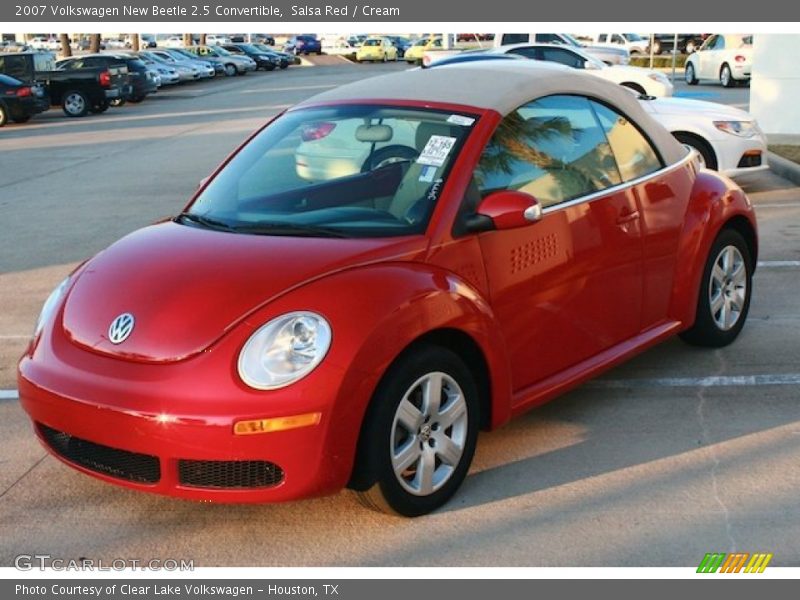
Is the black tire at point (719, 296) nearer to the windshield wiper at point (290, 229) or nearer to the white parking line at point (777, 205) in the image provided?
the windshield wiper at point (290, 229)

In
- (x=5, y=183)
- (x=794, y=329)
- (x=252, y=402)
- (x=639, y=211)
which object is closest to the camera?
(x=252, y=402)

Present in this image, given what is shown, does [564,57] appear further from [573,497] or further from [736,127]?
[573,497]

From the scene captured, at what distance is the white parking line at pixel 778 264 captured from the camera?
8.32m

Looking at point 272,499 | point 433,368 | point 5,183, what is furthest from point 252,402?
point 5,183

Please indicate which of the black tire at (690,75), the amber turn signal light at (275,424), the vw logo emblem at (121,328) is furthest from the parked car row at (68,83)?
the amber turn signal light at (275,424)

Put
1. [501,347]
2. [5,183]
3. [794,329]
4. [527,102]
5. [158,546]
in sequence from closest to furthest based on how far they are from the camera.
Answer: [158,546] → [501,347] → [527,102] → [794,329] → [5,183]

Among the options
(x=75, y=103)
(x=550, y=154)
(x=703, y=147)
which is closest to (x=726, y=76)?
(x=75, y=103)

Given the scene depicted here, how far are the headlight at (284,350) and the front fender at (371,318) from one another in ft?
0.14

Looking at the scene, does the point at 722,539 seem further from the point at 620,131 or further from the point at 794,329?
the point at 794,329

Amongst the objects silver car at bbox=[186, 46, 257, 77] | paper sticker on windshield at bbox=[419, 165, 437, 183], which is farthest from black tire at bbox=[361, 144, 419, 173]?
silver car at bbox=[186, 46, 257, 77]

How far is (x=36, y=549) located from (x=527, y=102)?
2854mm

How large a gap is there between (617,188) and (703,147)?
6.56 meters

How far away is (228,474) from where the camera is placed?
3.90m

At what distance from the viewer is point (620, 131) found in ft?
18.2
